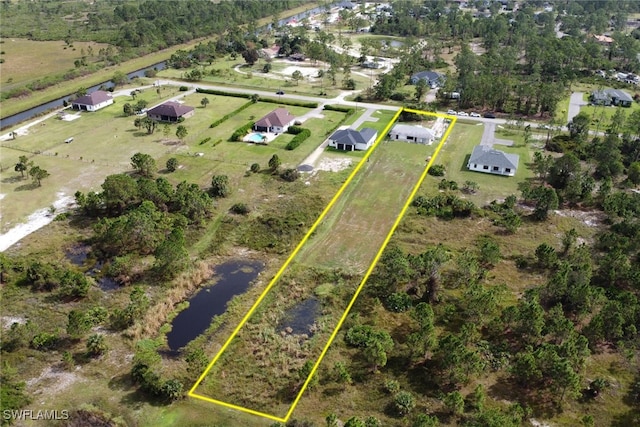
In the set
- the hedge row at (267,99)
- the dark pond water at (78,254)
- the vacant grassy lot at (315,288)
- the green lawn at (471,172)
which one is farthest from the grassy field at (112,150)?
the green lawn at (471,172)

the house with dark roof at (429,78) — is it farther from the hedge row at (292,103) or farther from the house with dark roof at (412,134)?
the house with dark roof at (412,134)

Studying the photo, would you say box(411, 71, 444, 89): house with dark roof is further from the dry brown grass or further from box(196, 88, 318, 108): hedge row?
the dry brown grass

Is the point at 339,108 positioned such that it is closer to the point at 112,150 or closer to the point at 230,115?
the point at 230,115

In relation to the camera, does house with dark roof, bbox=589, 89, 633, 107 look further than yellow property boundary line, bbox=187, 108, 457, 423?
Yes

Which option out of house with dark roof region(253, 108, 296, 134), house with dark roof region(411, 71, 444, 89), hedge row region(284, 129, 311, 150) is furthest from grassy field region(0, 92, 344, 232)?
house with dark roof region(411, 71, 444, 89)

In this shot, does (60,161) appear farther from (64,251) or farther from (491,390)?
(491,390)

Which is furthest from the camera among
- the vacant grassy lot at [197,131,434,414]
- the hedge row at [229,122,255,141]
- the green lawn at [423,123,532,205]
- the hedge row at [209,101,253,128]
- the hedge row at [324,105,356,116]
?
the hedge row at [324,105,356,116]

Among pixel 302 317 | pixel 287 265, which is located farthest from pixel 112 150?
pixel 302 317
